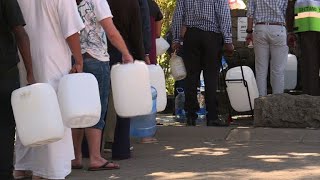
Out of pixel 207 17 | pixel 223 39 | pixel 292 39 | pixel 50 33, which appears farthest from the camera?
pixel 292 39

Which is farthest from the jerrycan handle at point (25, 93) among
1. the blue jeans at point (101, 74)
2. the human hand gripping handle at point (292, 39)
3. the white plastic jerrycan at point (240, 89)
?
the human hand gripping handle at point (292, 39)

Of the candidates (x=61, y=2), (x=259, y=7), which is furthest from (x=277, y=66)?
(x=61, y=2)

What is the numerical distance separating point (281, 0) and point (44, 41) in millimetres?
4510

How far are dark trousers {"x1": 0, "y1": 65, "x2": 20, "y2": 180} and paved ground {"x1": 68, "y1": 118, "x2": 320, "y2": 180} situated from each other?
0.97 m

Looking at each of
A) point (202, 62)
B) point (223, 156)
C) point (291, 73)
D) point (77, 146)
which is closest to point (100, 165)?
point (77, 146)

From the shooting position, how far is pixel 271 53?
8922mm

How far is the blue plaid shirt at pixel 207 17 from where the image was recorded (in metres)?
8.52

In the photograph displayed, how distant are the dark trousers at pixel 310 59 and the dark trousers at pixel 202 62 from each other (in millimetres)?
1321

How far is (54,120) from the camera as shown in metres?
4.70

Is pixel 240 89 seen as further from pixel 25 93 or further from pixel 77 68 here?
pixel 25 93

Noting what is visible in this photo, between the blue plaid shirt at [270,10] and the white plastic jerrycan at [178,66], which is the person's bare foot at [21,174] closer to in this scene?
the white plastic jerrycan at [178,66]

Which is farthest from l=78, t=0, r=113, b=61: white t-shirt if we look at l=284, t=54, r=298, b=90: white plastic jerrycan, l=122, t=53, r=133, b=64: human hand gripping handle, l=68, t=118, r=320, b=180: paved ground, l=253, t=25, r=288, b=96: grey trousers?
l=284, t=54, r=298, b=90: white plastic jerrycan

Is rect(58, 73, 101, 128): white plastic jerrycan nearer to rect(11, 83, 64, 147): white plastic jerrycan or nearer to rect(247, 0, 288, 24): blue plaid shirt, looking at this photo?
rect(11, 83, 64, 147): white plastic jerrycan

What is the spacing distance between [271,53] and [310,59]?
0.61 meters
